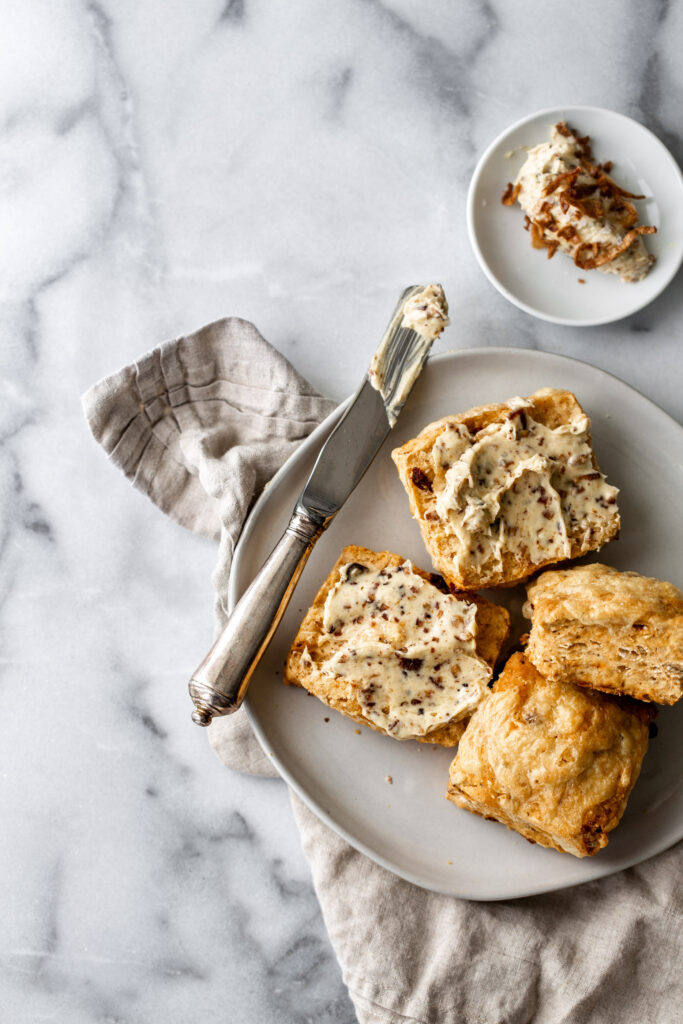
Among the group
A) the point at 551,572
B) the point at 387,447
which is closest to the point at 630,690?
the point at 551,572

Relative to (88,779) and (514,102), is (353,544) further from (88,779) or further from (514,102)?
(514,102)

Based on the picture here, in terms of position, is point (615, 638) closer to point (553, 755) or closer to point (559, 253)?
point (553, 755)

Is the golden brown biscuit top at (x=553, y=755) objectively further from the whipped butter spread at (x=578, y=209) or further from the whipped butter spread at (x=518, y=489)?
the whipped butter spread at (x=578, y=209)

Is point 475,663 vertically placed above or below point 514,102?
below

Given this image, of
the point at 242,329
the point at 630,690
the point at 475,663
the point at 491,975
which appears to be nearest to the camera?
the point at 630,690

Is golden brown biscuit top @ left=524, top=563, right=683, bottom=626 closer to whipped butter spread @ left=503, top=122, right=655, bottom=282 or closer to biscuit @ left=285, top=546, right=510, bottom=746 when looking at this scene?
biscuit @ left=285, top=546, right=510, bottom=746

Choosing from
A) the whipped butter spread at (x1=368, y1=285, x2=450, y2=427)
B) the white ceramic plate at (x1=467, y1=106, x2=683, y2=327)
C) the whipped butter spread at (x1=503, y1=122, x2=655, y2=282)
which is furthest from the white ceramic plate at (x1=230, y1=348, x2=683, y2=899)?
the whipped butter spread at (x1=503, y1=122, x2=655, y2=282)
